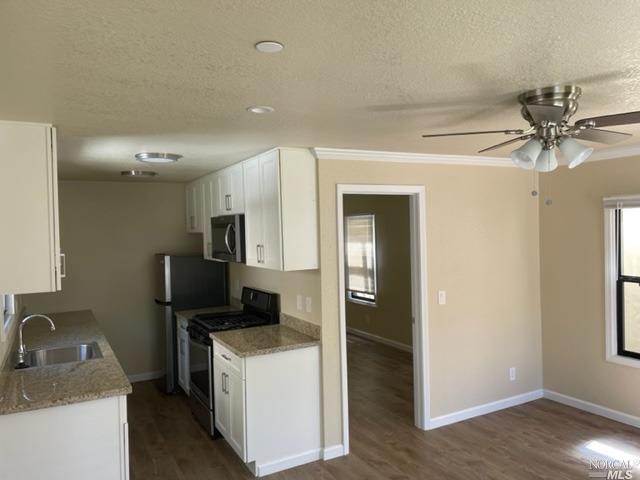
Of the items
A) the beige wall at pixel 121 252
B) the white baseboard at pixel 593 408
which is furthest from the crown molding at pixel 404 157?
the beige wall at pixel 121 252

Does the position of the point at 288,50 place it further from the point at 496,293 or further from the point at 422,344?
the point at 496,293

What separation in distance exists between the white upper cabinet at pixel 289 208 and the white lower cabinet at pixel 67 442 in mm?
1464

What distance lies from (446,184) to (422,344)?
136 centimetres

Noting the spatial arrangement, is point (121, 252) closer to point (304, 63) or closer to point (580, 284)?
point (304, 63)

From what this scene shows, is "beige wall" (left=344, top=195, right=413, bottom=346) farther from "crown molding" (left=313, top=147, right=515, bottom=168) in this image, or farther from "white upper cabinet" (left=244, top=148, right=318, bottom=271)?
"white upper cabinet" (left=244, top=148, right=318, bottom=271)

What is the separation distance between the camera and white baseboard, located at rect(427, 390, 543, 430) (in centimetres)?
407

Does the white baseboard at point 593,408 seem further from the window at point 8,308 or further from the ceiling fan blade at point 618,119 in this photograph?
the window at point 8,308

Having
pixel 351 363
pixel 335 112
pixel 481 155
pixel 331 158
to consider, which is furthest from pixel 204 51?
pixel 351 363

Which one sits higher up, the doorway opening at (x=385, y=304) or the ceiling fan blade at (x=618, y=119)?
the ceiling fan blade at (x=618, y=119)

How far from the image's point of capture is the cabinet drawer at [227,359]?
3.34 m

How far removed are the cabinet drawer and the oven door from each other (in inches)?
4.6

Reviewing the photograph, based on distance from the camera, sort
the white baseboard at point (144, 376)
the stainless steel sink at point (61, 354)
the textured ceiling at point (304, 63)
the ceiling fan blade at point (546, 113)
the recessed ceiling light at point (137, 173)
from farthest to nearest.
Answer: the white baseboard at point (144, 376), the recessed ceiling light at point (137, 173), the stainless steel sink at point (61, 354), the ceiling fan blade at point (546, 113), the textured ceiling at point (304, 63)

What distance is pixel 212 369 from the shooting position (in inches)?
153

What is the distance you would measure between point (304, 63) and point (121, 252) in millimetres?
4395
